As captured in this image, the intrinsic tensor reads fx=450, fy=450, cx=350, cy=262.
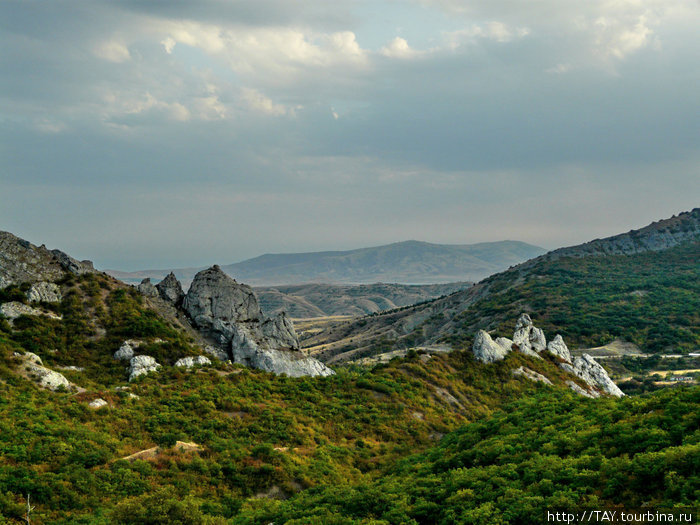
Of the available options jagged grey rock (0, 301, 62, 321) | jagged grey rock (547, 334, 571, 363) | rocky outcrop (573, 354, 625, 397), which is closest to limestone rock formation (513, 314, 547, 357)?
jagged grey rock (547, 334, 571, 363)

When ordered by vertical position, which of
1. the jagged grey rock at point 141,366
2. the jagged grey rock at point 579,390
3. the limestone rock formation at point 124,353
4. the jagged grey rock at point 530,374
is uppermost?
the limestone rock formation at point 124,353

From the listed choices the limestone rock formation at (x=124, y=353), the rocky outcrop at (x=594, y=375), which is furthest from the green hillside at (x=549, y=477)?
the rocky outcrop at (x=594, y=375)

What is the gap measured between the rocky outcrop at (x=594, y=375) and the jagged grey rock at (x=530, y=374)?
759 centimetres

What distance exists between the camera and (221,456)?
84.5 feet

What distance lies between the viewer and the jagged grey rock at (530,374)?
52.4 meters

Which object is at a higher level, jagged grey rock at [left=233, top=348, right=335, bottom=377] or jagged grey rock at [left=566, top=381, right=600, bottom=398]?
jagged grey rock at [left=233, top=348, right=335, bottom=377]

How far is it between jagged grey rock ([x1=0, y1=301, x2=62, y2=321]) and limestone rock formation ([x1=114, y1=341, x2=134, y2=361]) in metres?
7.21

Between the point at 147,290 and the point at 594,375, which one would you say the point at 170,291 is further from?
the point at 594,375

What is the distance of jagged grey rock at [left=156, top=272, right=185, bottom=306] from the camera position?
2201 inches

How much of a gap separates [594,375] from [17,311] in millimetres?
65641

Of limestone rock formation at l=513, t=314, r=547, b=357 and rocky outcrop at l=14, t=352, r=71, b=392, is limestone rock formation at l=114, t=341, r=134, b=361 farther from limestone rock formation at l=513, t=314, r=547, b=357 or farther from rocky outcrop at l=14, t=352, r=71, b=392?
limestone rock formation at l=513, t=314, r=547, b=357

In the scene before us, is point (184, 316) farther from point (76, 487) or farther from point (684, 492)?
point (684, 492)

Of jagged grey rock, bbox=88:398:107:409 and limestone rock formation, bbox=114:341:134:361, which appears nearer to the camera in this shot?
jagged grey rock, bbox=88:398:107:409

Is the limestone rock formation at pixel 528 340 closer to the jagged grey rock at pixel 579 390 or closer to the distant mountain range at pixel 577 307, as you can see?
the jagged grey rock at pixel 579 390
